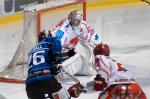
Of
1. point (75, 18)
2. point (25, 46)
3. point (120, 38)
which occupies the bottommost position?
point (120, 38)

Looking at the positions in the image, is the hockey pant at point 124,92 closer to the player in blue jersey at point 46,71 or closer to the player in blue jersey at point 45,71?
the player in blue jersey at point 46,71

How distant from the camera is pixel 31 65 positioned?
3.40 m

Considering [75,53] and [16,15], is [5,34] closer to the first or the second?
[16,15]

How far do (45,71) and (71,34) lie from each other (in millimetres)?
1601

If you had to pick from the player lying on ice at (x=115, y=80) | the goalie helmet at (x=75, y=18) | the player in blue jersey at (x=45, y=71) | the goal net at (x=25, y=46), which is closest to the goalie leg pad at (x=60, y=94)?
the player in blue jersey at (x=45, y=71)

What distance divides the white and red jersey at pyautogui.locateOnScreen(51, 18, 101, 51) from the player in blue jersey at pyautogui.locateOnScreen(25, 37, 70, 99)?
55.9 inches

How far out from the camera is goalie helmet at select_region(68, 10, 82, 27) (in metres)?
4.77

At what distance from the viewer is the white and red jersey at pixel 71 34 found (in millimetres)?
4848

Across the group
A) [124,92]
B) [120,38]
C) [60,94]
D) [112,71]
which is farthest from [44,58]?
[120,38]

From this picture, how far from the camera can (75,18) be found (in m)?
4.81

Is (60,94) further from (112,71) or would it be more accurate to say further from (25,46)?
(25,46)

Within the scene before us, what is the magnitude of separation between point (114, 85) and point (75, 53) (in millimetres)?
1794

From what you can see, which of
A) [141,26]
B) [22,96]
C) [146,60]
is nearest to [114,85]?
[22,96]

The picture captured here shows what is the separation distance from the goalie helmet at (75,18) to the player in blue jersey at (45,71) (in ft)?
4.59
